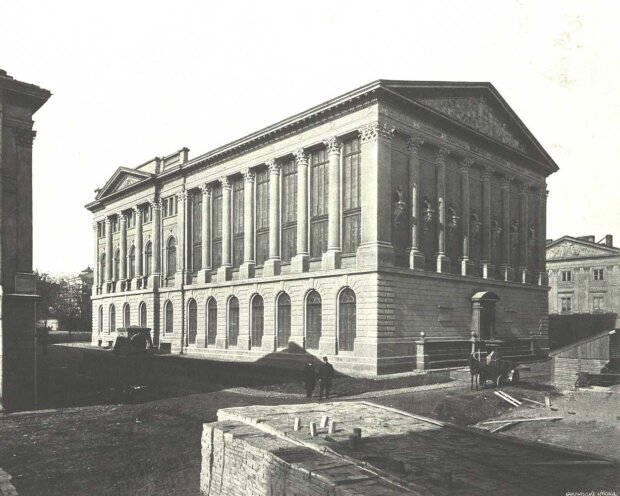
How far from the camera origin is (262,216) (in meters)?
38.5

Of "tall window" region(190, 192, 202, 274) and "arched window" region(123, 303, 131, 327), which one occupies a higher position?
"tall window" region(190, 192, 202, 274)

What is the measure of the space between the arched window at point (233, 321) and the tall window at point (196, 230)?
20.1ft

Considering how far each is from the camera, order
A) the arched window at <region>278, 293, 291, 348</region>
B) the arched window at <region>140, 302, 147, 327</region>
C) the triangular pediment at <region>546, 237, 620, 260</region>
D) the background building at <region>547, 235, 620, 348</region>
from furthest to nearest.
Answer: the triangular pediment at <region>546, 237, 620, 260</region>, the background building at <region>547, 235, 620, 348</region>, the arched window at <region>140, 302, 147, 327</region>, the arched window at <region>278, 293, 291, 348</region>

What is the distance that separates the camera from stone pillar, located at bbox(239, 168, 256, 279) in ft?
126

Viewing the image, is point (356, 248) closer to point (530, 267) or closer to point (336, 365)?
point (336, 365)

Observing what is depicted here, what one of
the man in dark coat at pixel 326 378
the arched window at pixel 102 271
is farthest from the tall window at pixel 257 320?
the arched window at pixel 102 271

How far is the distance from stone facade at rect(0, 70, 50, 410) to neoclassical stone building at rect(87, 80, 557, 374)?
1579 cm

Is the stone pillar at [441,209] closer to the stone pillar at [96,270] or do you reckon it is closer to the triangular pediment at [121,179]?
the triangular pediment at [121,179]

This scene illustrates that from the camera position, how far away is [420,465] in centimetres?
998

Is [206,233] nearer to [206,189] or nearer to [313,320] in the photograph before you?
[206,189]

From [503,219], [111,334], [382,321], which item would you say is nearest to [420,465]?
[382,321]

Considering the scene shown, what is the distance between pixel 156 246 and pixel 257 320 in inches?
643

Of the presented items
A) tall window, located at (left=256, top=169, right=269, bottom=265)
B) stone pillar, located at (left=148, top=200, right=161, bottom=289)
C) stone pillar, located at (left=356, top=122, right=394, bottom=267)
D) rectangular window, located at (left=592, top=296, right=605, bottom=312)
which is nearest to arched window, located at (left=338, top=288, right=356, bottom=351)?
stone pillar, located at (left=356, top=122, right=394, bottom=267)

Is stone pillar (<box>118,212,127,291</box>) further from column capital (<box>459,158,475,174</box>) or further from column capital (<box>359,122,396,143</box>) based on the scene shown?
column capital (<box>459,158,475,174</box>)
